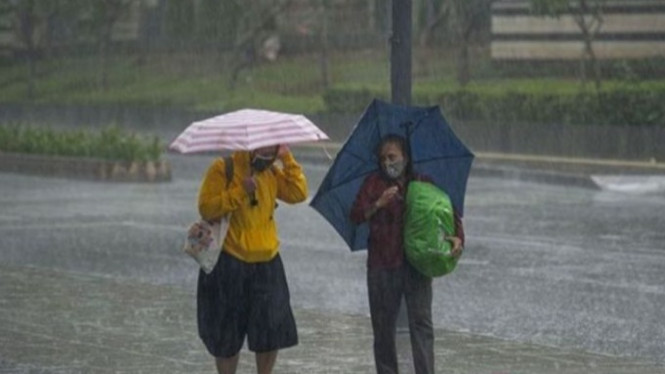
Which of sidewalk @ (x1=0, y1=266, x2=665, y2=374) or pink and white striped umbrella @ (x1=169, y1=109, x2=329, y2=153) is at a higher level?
pink and white striped umbrella @ (x1=169, y1=109, x2=329, y2=153)

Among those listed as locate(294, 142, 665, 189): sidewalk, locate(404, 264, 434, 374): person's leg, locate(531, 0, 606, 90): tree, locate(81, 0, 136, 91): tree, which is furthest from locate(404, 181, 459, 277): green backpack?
locate(81, 0, 136, 91): tree

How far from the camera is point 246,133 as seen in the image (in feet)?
31.6

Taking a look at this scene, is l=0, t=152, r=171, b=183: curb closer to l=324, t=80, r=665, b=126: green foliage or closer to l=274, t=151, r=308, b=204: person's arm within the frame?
l=324, t=80, r=665, b=126: green foliage

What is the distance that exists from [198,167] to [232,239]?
73.1ft

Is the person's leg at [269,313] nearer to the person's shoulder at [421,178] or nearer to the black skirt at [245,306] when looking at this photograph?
the black skirt at [245,306]

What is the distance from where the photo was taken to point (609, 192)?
85.5ft

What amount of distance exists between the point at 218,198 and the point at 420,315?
3.94 ft

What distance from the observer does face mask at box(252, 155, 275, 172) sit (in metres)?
9.78

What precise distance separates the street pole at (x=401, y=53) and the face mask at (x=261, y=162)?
1.76 m

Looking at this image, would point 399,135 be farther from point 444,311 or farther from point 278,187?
point 444,311

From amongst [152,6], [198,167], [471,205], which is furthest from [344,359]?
[152,6]

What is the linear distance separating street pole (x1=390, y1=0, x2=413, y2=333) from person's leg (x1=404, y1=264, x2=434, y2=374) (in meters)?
1.71

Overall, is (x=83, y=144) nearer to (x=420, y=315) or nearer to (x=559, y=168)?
(x=559, y=168)

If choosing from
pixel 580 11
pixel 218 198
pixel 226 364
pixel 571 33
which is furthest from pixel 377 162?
pixel 571 33
